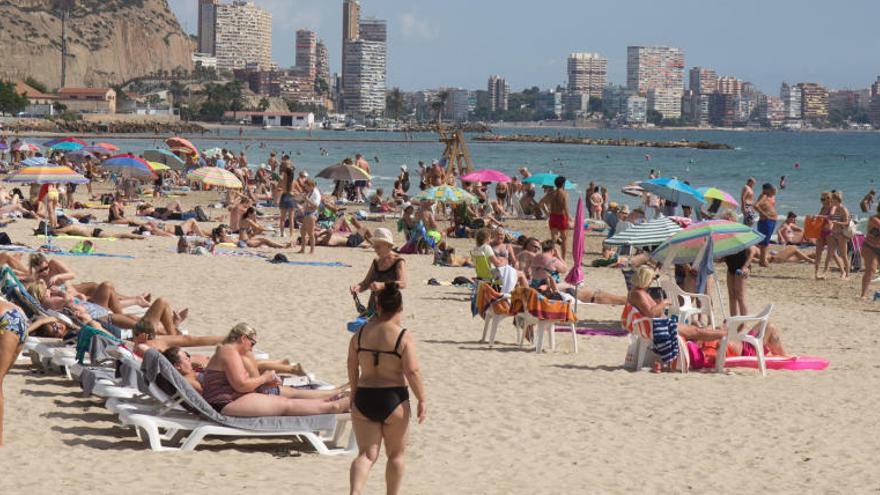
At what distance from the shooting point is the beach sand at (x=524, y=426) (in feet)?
22.4

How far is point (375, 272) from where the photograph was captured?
30.0 feet

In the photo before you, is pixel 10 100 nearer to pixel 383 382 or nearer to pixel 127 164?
pixel 127 164

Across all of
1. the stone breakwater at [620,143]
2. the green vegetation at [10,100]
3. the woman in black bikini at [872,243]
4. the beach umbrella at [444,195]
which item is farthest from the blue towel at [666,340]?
the green vegetation at [10,100]

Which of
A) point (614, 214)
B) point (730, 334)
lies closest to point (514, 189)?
point (614, 214)

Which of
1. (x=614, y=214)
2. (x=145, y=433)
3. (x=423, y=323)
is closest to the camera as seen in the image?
(x=145, y=433)

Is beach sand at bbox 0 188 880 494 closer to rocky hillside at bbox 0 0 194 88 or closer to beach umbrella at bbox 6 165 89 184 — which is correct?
beach umbrella at bbox 6 165 89 184

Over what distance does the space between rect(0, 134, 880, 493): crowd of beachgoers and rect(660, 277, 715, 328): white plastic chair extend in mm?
45

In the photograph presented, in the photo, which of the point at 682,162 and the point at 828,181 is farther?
the point at 682,162

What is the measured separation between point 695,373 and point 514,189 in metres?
18.7

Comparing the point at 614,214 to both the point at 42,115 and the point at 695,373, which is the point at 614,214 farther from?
the point at 42,115

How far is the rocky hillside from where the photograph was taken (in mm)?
158500

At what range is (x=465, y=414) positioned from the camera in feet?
27.9

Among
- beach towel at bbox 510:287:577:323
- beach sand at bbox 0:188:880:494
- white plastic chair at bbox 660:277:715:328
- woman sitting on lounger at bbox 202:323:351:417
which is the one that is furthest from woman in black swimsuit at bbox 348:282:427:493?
white plastic chair at bbox 660:277:715:328

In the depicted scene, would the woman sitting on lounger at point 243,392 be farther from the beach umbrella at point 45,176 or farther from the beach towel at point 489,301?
the beach umbrella at point 45,176
